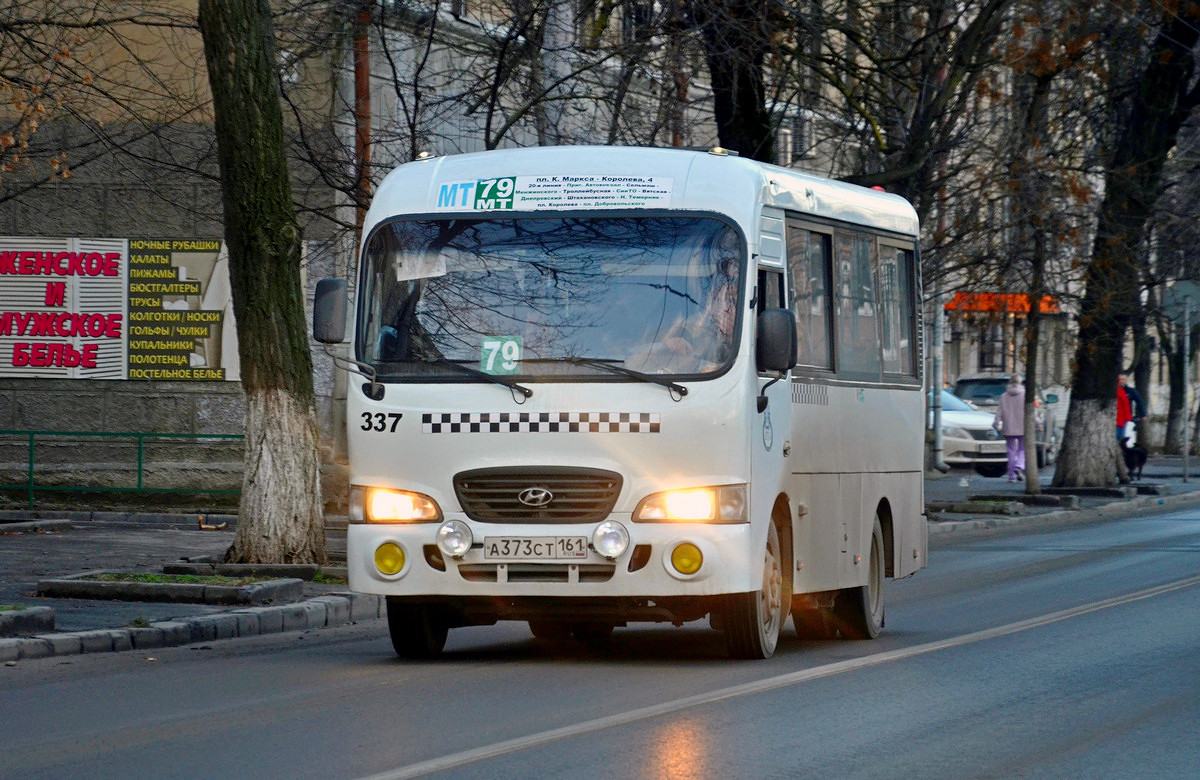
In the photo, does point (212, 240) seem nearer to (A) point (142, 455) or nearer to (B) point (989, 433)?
(A) point (142, 455)

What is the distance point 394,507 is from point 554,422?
3.18ft

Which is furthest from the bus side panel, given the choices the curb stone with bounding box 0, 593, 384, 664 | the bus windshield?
the curb stone with bounding box 0, 593, 384, 664

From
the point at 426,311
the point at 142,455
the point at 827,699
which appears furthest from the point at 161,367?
the point at 827,699

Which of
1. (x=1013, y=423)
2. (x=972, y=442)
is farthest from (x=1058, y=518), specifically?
(x=972, y=442)

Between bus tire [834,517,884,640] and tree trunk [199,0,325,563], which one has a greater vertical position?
tree trunk [199,0,325,563]

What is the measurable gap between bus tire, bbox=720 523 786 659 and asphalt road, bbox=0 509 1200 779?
171 millimetres

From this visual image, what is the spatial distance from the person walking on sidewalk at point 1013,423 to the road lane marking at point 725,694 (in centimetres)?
2002

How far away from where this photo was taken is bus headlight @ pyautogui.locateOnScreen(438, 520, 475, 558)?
9.72 metres

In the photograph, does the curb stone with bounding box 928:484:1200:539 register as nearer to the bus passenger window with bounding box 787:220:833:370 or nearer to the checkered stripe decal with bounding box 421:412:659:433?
the bus passenger window with bounding box 787:220:833:370

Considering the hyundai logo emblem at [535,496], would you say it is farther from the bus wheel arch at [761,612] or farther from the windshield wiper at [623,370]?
the bus wheel arch at [761,612]

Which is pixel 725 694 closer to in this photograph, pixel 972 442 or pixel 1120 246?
pixel 1120 246

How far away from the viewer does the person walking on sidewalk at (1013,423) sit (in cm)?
3378

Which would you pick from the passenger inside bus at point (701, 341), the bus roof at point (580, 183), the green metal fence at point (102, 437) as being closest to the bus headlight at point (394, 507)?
the passenger inside bus at point (701, 341)

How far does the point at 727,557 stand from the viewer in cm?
961
